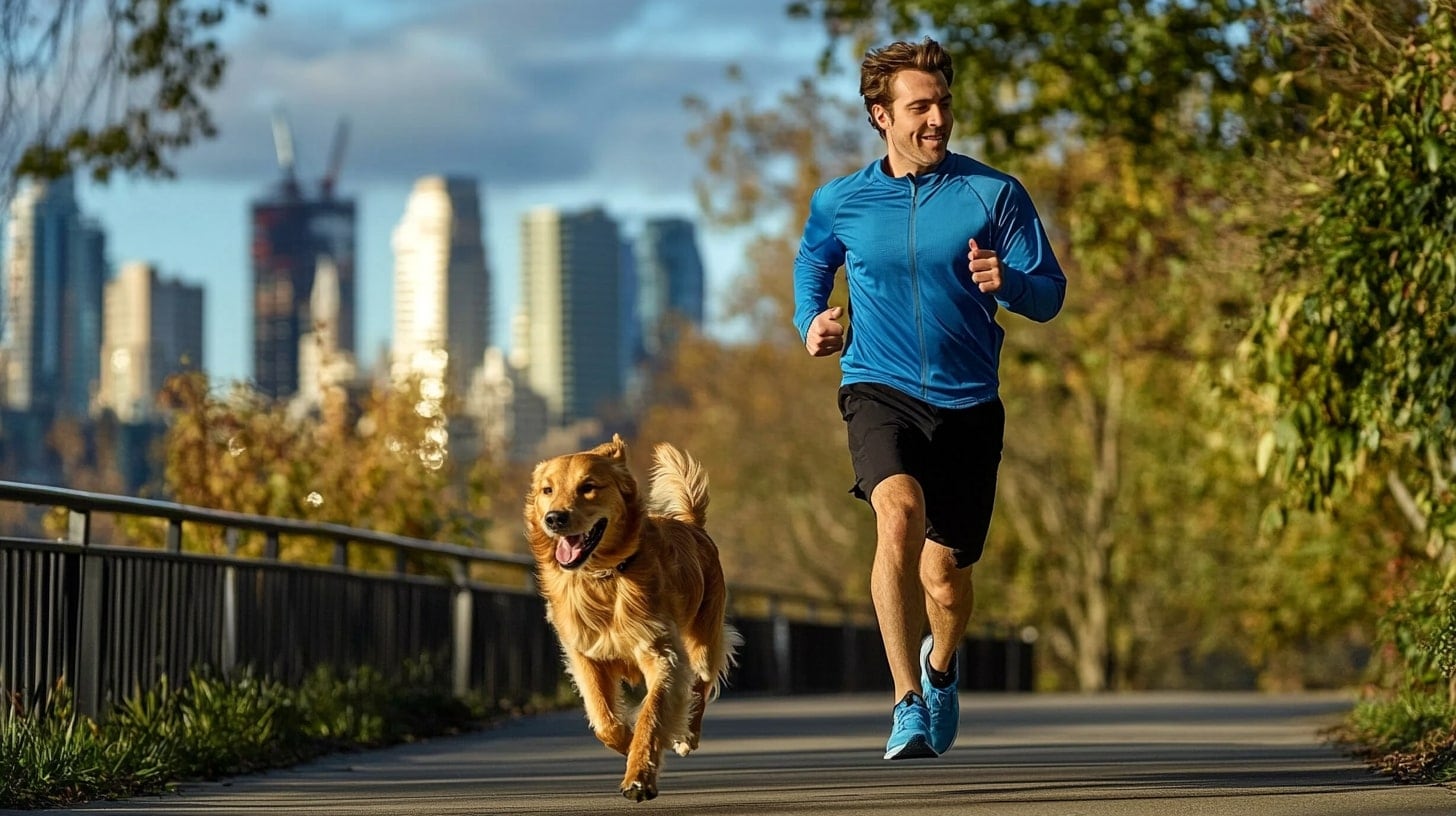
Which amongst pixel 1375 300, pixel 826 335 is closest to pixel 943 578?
pixel 826 335

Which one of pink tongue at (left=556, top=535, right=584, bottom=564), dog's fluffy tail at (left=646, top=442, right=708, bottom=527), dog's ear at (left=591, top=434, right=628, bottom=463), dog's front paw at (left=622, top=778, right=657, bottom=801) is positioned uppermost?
dog's ear at (left=591, top=434, right=628, bottom=463)

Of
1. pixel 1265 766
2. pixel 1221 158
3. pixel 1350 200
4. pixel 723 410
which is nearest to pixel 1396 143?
pixel 1350 200

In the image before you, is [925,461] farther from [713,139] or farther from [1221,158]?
[713,139]

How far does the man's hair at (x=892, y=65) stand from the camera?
8172mm

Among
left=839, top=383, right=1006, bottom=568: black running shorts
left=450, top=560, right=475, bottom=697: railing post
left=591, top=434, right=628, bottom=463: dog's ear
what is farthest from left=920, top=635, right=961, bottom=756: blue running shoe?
left=450, top=560, right=475, bottom=697: railing post

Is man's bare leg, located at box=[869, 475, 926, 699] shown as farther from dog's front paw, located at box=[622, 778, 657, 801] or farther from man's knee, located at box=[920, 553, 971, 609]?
dog's front paw, located at box=[622, 778, 657, 801]

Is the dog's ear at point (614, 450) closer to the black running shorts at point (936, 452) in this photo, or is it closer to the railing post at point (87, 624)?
the black running shorts at point (936, 452)

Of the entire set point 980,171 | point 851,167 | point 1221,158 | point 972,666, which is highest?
point 851,167

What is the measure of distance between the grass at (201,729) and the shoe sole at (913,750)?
270cm

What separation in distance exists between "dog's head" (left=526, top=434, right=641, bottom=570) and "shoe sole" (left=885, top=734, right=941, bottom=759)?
1276 mm

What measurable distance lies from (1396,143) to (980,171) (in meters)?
3.07

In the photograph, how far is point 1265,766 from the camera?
9656 millimetres

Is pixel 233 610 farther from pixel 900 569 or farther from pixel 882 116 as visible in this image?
pixel 882 116

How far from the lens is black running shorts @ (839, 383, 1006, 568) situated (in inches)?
319
